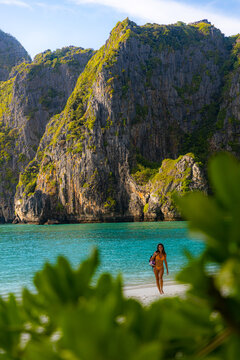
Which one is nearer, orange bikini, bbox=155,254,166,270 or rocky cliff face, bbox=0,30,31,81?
orange bikini, bbox=155,254,166,270

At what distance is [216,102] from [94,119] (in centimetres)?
2714

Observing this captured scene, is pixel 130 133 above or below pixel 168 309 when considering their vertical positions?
above

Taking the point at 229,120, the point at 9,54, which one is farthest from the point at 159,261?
A: the point at 9,54

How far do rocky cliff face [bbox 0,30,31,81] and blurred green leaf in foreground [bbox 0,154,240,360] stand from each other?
119564 millimetres

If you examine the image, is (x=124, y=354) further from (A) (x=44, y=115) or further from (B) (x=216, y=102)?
(A) (x=44, y=115)

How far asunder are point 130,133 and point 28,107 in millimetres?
33984

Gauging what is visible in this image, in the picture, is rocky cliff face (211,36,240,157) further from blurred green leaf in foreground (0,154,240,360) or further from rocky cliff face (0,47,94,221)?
blurred green leaf in foreground (0,154,240,360)

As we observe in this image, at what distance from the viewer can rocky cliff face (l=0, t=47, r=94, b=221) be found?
8044 centimetres

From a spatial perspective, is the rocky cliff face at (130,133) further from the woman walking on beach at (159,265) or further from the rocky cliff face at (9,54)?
the rocky cliff face at (9,54)

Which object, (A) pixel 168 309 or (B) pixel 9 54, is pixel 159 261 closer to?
(A) pixel 168 309

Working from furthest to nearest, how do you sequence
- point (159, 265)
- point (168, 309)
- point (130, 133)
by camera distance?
point (130, 133), point (159, 265), point (168, 309)

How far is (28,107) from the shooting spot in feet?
278

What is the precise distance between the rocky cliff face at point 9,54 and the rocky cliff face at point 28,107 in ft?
53.7

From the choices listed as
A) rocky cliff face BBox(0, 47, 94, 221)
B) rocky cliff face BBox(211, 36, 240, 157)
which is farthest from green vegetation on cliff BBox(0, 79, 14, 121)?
Answer: rocky cliff face BBox(211, 36, 240, 157)
